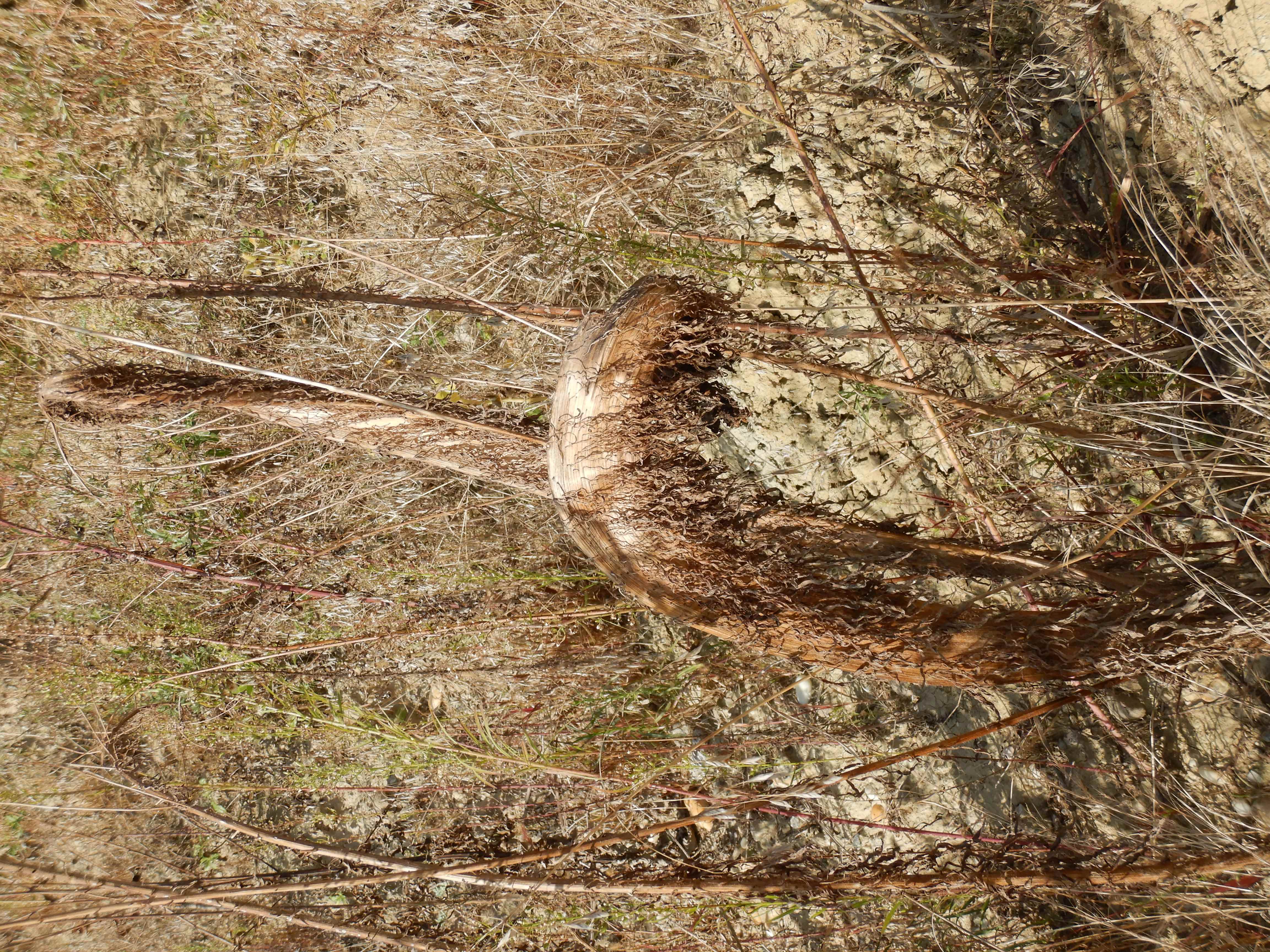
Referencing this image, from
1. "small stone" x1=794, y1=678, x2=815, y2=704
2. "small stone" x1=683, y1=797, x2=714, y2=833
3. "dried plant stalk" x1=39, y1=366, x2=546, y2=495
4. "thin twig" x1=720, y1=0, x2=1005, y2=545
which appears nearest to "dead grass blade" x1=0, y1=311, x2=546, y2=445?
"dried plant stalk" x1=39, y1=366, x2=546, y2=495

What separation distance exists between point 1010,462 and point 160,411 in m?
2.65

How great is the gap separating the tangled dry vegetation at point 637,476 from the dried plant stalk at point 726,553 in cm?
1

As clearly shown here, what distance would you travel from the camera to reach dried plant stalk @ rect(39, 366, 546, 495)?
190 cm

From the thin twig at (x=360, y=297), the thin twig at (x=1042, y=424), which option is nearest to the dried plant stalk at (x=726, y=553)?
Result: the thin twig at (x=1042, y=424)

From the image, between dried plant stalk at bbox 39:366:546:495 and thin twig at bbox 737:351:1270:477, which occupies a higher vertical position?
thin twig at bbox 737:351:1270:477

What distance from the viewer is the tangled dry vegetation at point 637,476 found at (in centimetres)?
160

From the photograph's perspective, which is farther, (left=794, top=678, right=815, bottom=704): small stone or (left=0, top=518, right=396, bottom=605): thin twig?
(left=0, top=518, right=396, bottom=605): thin twig

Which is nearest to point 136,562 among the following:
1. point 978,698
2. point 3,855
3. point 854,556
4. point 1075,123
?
point 3,855

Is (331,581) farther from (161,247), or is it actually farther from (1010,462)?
(1010,462)

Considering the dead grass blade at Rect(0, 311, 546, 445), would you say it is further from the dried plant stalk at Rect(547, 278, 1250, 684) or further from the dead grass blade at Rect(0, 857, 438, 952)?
the dead grass blade at Rect(0, 857, 438, 952)

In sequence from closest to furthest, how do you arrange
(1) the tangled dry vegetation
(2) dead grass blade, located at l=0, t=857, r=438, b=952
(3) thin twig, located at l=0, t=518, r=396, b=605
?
(1) the tangled dry vegetation < (2) dead grass blade, located at l=0, t=857, r=438, b=952 < (3) thin twig, located at l=0, t=518, r=396, b=605

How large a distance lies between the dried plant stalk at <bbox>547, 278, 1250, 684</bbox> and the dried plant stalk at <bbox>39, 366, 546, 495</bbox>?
0.28 metres

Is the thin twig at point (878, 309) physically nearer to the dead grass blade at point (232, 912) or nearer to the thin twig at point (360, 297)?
the thin twig at point (360, 297)

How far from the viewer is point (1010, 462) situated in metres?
2.01
